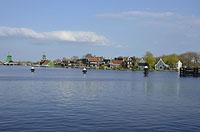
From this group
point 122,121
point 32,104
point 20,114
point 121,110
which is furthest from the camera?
point 32,104

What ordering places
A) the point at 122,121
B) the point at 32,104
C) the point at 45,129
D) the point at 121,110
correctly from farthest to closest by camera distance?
the point at 32,104, the point at 121,110, the point at 122,121, the point at 45,129

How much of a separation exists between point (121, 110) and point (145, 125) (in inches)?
310

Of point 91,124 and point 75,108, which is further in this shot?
point 75,108

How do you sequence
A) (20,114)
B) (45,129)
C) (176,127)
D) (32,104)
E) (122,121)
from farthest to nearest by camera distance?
(32,104), (20,114), (122,121), (176,127), (45,129)

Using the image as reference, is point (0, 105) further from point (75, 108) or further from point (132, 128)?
point (132, 128)

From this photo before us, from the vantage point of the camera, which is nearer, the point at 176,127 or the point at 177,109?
the point at 176,127

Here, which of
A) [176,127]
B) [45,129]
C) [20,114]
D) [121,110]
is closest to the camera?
[45,129]

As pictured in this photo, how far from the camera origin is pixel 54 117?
3006 centimetres

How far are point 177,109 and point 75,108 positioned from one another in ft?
31.3

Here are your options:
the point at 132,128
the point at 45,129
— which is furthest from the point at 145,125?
the point at 45,129

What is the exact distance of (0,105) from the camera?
121ft

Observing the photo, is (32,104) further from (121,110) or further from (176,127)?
(176,127)

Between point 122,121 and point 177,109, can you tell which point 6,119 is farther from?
point 177,109

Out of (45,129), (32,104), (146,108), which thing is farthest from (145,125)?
(32,104)
